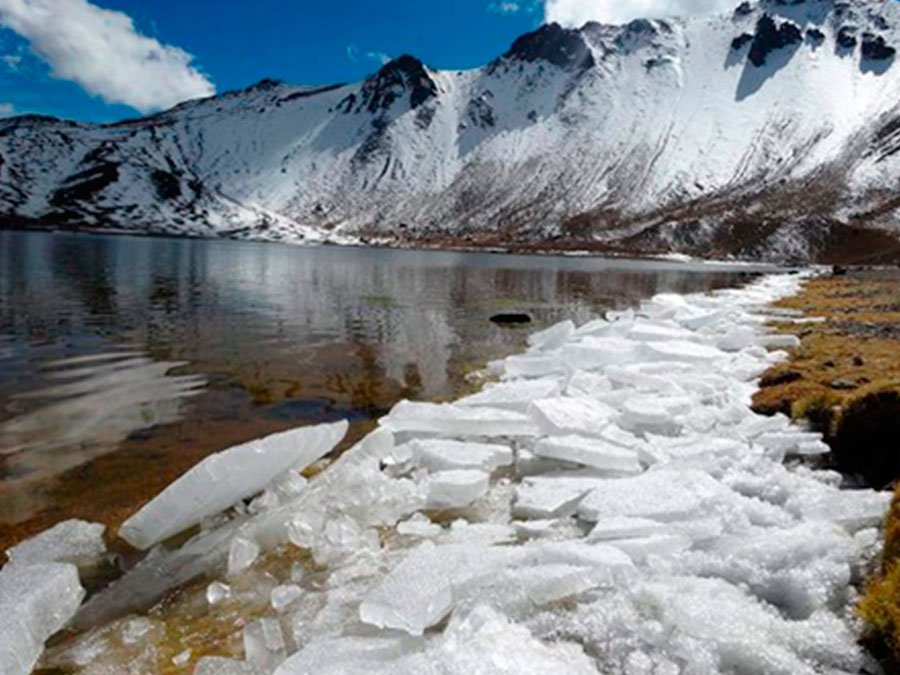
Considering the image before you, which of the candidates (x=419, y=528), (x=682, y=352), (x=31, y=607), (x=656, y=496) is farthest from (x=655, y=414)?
(x=31, y=607)

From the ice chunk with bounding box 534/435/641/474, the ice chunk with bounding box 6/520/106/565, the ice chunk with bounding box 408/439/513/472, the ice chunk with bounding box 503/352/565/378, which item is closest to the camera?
the ice chunk with bounding box 6/520/106/565

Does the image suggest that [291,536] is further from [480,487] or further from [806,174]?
[806,174]

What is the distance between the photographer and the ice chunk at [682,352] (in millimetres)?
12477

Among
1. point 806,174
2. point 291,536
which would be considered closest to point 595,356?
point 291,536

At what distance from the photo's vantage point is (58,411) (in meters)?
11.5

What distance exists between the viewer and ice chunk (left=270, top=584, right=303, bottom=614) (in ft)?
16.9

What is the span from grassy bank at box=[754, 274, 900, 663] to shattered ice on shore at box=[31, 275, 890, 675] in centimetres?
29

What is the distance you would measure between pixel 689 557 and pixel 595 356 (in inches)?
307

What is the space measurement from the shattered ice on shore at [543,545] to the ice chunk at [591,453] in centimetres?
3

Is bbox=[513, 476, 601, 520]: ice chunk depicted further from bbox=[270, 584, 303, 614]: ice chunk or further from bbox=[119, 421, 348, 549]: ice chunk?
bbox=[119, 421, 348, 549]: ice chunk

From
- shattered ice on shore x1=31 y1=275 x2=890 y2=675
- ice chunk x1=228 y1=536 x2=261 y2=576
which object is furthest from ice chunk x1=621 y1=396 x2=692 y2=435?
ice chunk x1=228 y1=536 x2=261 y2=576

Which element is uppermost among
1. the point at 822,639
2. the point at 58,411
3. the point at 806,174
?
the point at 806,174

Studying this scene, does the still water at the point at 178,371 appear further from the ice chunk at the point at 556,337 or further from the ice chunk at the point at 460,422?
the ice chunk at the point at 460,422

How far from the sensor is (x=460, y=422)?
28.5ft
